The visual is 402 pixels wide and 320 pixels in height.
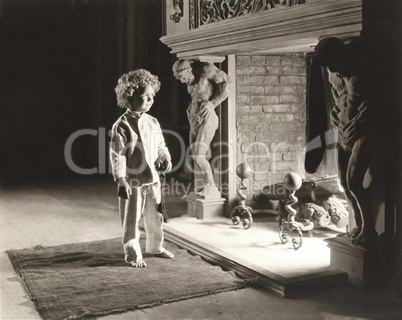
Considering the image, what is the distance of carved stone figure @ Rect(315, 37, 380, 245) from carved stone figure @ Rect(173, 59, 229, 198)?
7.56 ft

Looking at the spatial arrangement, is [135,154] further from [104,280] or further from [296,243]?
[296,243]

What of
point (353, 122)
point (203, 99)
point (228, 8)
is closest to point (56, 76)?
point (203, 99)

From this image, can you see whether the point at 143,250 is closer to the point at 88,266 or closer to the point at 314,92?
the point at 88,266

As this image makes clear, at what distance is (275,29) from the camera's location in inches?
191

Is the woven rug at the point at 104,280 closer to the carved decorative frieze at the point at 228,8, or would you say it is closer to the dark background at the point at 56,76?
the carved decorative frieze at the point at 228,8

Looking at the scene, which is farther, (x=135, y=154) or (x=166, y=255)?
(x=166, y=255)

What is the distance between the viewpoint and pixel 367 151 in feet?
13.9

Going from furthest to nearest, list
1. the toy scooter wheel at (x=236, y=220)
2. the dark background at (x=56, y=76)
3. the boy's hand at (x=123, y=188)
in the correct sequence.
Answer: the dark background at (x=56, y=76), the toy scooter wheel at (x=236, y=220), the boy's hand at (x=123, y=188)

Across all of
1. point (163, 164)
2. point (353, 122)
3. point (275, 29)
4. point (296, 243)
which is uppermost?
point (275, 29)

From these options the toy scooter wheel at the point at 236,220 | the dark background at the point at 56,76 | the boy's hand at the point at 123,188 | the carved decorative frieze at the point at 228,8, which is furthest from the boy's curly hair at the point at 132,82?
the dark background at the point at 56,76

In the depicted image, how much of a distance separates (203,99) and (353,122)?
8.60ft

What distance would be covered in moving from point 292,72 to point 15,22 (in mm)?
8667

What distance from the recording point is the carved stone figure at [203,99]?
21.2 ft

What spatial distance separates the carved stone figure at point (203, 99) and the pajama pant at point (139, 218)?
1.61 m
